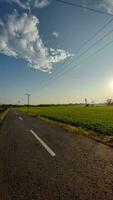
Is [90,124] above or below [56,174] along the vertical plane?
above

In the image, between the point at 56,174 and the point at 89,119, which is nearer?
the point at 56,174

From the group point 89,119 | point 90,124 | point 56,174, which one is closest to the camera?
point 56,174

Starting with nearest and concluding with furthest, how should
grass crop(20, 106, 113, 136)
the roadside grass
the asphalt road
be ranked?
the asphalt road
the roadside grass
grass crop(20, 106, 113, 136)

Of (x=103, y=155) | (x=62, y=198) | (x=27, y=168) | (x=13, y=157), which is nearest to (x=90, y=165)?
(x=103, y=155)

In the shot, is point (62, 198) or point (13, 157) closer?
point (62, 198)

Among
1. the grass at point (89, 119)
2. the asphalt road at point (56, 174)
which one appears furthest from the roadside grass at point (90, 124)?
the asphalt road at point (56, 174)

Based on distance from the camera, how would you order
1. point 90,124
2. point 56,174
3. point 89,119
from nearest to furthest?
point 56,174 → point 90,124 → point 89,119

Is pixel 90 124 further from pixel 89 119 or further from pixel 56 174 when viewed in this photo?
pixel 56 174

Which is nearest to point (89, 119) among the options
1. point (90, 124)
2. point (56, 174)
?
point (90, 124)

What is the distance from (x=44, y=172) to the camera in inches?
223

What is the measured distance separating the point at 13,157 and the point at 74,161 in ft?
7.36

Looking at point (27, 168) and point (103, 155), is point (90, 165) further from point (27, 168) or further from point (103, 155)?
point (27, 168)

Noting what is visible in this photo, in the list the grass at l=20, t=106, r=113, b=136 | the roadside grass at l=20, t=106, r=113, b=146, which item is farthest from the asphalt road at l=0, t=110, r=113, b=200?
the grass at l=20, t=106, r=113, b=136

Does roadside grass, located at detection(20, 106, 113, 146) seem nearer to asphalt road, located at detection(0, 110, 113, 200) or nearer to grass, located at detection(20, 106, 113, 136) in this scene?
grass, located at detection(20, 106, 113, 136)
